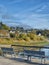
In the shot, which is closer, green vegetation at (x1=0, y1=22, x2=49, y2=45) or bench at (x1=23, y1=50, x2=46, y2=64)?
bench at (x1=23, y1=50, x2=46, y2=64)

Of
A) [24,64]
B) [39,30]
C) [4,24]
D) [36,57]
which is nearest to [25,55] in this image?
[36,57]

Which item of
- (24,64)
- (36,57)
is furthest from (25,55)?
(24,64)

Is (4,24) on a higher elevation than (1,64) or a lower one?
higher

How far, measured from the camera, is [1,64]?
1113 cm

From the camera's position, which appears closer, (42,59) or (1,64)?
(1,64)

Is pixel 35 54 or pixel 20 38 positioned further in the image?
pixel 20 38

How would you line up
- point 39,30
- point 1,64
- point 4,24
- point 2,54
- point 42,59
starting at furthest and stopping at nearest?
point 39,30 < point 4,24 < point 2,54 < point 42,59 < point 1,64

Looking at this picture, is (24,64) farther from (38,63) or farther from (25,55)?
(25,55)

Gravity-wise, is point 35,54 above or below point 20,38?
above

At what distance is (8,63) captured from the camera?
11.6 m

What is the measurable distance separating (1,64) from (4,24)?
94325 millimetres

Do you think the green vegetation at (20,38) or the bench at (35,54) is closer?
the bench at (35,54)

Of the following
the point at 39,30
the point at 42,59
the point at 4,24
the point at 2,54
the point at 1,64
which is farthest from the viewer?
the point at 39,30

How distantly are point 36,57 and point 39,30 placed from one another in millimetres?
140742
